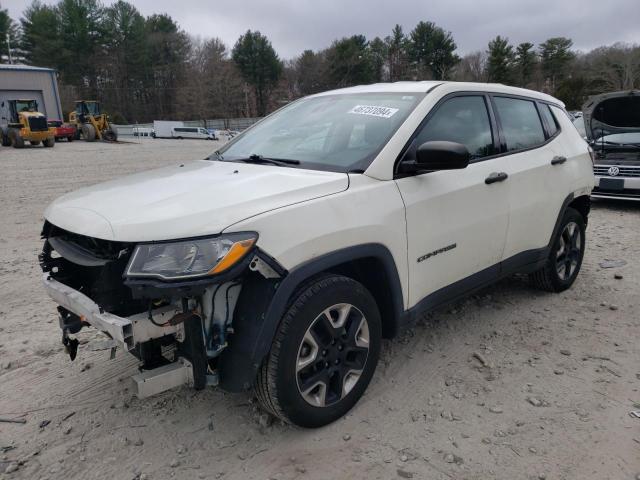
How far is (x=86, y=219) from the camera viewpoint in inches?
96.7

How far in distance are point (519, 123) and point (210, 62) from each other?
3044 inches

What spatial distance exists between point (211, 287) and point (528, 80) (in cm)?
8078

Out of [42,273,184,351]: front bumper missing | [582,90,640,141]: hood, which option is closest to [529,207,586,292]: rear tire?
[42,273,184,351]: front bumper missing

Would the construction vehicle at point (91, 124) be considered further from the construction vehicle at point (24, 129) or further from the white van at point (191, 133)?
the white van at point (191, 133)

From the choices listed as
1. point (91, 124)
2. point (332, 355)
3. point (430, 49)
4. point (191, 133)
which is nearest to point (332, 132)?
point (332, 355)

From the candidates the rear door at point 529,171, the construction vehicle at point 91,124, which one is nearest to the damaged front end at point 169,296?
the rear door at point 529,171

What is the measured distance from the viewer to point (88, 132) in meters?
34.3

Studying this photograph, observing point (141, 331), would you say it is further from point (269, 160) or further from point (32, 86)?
point (32, 86)

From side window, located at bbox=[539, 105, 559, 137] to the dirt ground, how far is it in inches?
60.3

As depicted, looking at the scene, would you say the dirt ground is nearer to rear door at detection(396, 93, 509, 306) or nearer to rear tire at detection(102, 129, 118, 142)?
rear door at detection(396, 93, 509, 306)

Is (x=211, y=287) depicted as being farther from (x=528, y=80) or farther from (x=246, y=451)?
(x=528, y=80)

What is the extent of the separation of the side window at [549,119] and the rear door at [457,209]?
986 millimetres

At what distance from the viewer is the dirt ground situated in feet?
8.30

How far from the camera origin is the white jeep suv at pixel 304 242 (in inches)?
89.6
